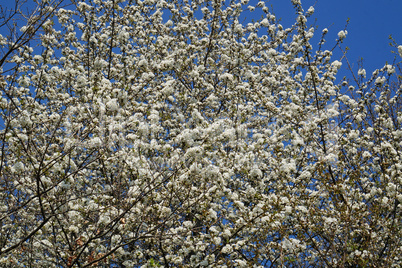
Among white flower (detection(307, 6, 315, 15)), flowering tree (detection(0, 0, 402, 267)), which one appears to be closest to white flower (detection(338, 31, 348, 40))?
flowering tree (detection(0, 0, 402, 267))

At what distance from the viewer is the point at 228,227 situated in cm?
819

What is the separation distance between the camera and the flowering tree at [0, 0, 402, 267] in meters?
6.70

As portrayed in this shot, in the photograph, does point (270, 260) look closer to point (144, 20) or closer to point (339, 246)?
point (339, 246)

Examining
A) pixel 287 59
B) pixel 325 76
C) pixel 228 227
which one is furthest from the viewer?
pixel 287 59

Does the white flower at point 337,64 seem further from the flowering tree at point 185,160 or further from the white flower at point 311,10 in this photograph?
the white flower at point 311,10

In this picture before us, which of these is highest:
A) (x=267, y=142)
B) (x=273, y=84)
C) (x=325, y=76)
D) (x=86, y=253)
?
(x=273, y=84)

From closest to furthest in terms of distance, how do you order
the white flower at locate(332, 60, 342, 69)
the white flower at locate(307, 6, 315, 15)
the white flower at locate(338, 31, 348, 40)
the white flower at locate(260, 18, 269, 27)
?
the white flower at locate(338, 31, 348, 40) < the white flower at locate(332, 60, 342, 69) < the white flower at locate(307, 6, 315, 15) < the white flower at locate(260, 18, 269, 27)

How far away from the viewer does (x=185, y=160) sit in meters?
7.31

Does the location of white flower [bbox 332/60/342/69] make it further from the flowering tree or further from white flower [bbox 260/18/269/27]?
white flower [bbox 260/18/269/27]

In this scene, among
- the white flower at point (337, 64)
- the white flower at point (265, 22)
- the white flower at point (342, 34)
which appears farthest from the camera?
the white flower at point (265, 22)

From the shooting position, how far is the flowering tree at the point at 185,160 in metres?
6.70

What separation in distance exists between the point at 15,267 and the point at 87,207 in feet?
6.58

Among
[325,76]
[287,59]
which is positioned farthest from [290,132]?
[287,59]

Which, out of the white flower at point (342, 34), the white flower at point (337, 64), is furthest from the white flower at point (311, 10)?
the white flower at point (337, 64)
